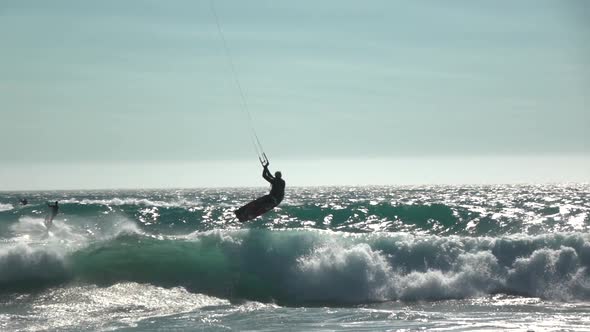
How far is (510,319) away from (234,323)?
5931 millimetres

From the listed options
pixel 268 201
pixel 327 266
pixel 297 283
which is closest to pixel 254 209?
pixel 268 201

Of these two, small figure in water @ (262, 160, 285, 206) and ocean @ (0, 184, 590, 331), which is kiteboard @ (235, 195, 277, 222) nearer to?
small figure in water @ (262, 160, 285, 206)

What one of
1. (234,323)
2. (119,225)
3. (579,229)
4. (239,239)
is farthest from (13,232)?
(579,229)

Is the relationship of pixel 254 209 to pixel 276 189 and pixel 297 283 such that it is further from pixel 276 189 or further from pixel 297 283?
pixel 297 283

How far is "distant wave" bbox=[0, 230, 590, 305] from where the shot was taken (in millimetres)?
19969

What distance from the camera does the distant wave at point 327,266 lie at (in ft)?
65.5

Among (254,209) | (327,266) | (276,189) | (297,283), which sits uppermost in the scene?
(276,189)

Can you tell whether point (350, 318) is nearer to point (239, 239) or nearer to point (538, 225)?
point (239, 239)

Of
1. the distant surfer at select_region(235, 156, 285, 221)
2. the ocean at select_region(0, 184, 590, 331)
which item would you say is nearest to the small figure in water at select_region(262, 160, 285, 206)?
the distant surfer at select_region(235, 156, 285, 221)

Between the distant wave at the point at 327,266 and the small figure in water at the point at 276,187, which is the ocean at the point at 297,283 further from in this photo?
the small figure in water at the point at 276,187

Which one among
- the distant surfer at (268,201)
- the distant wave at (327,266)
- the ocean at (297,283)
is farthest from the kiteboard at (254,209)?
the distant wave at (327,266)

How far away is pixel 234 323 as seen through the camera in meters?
15.2

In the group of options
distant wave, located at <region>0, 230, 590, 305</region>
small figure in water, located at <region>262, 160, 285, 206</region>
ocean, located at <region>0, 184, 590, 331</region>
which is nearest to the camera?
ocean, located at <region>0, 184, 590, 331</region>

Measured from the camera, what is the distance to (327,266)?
69.9 ft
